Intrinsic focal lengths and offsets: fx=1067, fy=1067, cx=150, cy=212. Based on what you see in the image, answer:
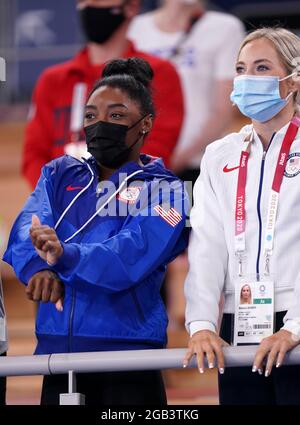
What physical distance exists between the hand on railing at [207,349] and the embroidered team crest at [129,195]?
0.48m

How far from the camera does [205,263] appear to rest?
2.91 meters

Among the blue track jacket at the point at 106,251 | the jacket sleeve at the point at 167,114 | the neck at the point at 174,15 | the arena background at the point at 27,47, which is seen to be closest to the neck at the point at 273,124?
the blue track jacket at the point at 106,251

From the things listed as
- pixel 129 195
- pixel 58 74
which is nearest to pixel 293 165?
pixel 129 195

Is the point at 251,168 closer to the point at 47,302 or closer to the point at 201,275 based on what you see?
the point at 201,275

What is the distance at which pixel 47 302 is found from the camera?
2949 millimetres

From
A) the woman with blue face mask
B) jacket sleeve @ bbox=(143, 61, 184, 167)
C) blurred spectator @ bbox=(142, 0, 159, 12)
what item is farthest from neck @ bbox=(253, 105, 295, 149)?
blurred spectator @ bbox=(142, 0, 159, 12)

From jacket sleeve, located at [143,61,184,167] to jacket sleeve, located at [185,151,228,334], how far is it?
2.10m

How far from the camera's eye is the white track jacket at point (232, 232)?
9.25 feet

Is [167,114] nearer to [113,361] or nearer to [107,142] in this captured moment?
Result: [107,142]

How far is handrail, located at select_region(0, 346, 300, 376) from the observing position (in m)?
2.63

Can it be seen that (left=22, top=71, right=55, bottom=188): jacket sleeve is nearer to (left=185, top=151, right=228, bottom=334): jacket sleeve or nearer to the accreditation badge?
(left=185, top=151, right=228, bottom=334): jacket sleeve

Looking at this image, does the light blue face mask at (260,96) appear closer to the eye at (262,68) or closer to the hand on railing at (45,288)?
the eye at (262,68)

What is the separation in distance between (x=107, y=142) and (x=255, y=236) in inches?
21.3

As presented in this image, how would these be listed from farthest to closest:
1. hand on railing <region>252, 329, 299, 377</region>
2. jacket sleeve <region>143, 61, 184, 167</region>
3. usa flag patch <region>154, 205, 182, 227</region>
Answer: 1. jacket sleeve <region>143, 61, 184, 167</region>
2. usa flag patch <region>154, 205, 182, 227</region>
3. hand on railing <region>252, 329, 299, 377</region>
